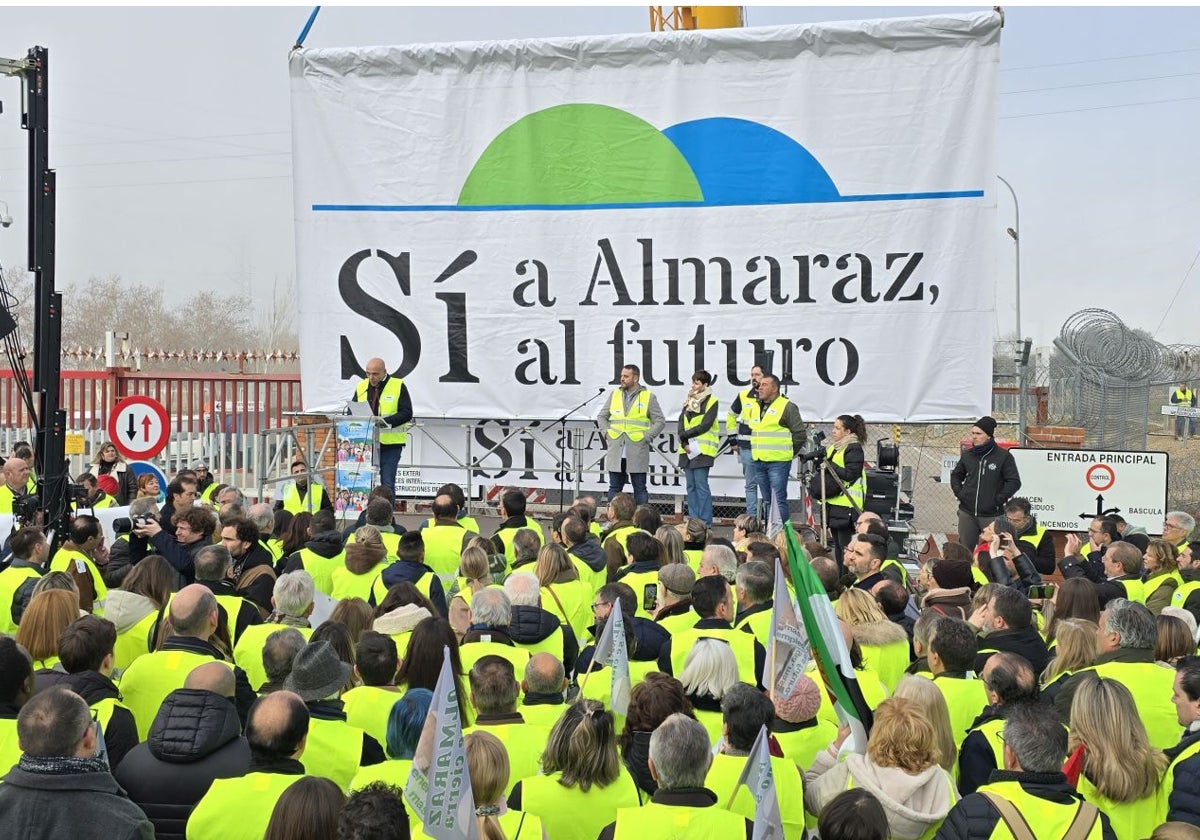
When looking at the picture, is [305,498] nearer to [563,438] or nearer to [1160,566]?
[563,438]

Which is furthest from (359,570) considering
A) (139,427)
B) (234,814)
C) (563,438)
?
(563,438)

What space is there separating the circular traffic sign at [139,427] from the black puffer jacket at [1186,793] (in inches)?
401

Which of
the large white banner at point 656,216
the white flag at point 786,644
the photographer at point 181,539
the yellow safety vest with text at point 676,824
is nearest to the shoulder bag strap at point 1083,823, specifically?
the yellow safety vest with text at point 676,824

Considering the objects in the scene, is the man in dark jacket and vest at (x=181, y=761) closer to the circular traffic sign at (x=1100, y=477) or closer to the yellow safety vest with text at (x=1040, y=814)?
the yellow safety vest with text at (x=1040, y=814)

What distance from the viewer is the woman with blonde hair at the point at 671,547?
789 centimetres

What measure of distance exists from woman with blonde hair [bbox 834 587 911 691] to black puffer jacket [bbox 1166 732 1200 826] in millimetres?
1861

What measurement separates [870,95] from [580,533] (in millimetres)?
7970

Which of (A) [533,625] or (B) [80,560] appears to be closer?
(A) [533,625]

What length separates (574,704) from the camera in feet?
13.6

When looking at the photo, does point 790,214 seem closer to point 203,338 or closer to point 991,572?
point 991,572

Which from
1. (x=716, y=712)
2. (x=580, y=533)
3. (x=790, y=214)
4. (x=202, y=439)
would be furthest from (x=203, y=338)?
(x=716, y=712)

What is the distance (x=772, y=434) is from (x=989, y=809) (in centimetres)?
921

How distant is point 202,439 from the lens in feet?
51.8

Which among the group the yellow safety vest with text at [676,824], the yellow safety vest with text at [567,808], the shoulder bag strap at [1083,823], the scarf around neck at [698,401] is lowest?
the yellow safety vest with text at [567,808]
